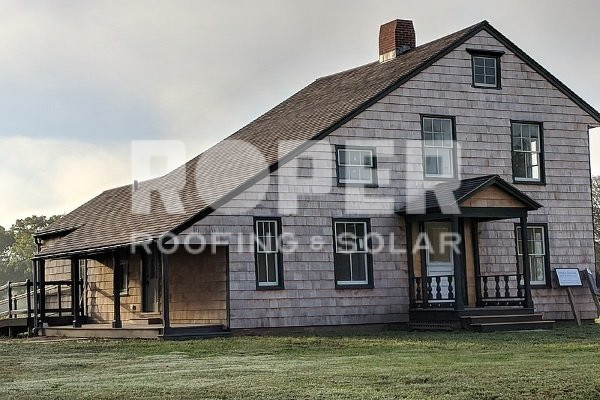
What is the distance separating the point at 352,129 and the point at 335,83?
541cm

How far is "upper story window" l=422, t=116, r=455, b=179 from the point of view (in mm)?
25344

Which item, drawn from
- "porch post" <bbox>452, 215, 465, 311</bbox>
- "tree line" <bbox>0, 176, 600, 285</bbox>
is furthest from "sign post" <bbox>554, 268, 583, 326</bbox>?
"tree line" <bbox>0, 176, 600, 285</bbox>

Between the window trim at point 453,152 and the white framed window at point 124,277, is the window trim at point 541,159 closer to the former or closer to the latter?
the window trim at point 453,152

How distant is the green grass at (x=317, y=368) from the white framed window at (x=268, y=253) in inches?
86.7

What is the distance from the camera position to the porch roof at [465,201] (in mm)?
23297

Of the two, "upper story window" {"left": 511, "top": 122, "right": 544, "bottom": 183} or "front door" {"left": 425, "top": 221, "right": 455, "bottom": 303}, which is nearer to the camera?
"front door" {"left": 425, "top": 221, "right": 455, "bottom": 303}

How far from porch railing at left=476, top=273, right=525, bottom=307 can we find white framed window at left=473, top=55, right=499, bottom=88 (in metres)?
4.79

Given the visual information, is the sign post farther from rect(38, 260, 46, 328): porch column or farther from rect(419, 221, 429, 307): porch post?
rect(38, 260, 46, 328): porch column

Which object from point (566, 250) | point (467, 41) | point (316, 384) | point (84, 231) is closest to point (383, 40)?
point (467, 41)

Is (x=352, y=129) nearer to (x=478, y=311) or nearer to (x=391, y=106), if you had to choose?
(x=391, y=106)

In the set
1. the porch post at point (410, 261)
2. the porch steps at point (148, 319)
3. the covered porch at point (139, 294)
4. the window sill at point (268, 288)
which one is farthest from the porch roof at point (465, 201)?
the porch steps at point (148, 319)

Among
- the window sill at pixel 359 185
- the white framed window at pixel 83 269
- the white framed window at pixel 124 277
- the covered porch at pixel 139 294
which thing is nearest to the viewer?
the covered porch at pixel 139 294

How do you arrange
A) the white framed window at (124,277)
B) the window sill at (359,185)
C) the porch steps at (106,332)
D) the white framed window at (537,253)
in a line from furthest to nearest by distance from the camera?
the white framed window at (124,277) < the white framed window at (537,253) < the window sill at (359,185) < the porch steps at (106,332)

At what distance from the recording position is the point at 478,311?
23.3 metres
